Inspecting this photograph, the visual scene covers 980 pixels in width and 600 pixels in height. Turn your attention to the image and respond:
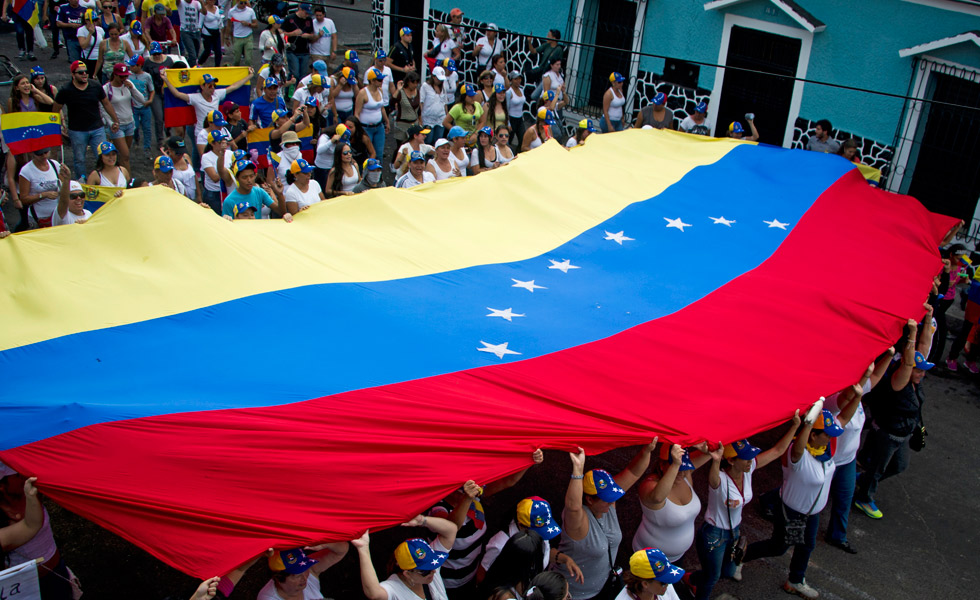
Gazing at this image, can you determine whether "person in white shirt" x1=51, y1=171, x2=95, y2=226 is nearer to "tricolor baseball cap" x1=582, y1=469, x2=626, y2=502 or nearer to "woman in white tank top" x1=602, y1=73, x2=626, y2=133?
"tricolor baseball cap" x1=582, y1=469, x2=626, y2=502

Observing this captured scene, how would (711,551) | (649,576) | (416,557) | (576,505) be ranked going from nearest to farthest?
1. (416,557)
2. (649,576)
3. (576,505)
4. (711,551)

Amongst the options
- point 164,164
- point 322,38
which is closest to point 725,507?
point 164,164

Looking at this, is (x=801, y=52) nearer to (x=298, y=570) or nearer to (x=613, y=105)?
(x=613, y=105)

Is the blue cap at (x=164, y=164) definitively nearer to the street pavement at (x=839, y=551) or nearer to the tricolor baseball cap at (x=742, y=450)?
the street pavement at (x=839, y=551)

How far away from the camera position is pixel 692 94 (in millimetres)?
13430

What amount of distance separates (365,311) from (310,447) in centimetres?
142

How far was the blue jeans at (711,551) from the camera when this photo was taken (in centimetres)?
541

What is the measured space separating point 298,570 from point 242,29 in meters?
12.7

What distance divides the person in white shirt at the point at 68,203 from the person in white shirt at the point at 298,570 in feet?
14.2

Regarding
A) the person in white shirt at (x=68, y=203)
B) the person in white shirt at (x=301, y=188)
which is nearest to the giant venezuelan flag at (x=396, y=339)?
the person in white shirt at (x=301, y=188)

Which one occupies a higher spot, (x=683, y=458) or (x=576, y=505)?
(x=683, y=458)

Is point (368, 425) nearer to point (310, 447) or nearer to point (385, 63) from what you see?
point (310, 447)

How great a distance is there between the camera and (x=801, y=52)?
12180 mm

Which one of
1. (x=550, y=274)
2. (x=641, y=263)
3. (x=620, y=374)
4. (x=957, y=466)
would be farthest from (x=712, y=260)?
(x=957, y=466)
